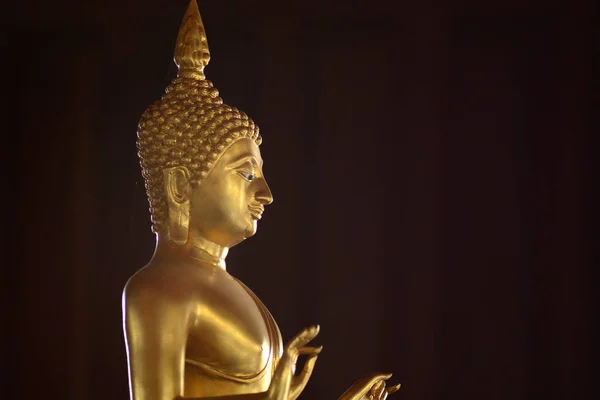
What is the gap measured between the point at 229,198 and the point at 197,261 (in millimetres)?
190

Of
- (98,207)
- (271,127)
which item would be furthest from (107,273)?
(271,127)

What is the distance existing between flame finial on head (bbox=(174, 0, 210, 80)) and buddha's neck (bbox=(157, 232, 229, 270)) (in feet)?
1.50

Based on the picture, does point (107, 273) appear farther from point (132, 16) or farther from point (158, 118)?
point (158, 118)

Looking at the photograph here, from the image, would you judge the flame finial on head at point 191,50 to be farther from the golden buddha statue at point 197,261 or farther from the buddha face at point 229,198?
the buddha face at point 229,198

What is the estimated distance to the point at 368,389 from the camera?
3.22 meters

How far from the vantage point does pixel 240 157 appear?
3.38 m

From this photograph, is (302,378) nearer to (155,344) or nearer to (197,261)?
(155,344)

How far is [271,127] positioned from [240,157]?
1764 millimetres

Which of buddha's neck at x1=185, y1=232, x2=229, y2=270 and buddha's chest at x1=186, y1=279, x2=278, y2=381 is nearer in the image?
buddha's chest at x1=186, y1=279, x2=278, y2=381

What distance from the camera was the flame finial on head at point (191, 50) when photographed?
136 inches

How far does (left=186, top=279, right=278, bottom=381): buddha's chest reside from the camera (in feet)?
10.5

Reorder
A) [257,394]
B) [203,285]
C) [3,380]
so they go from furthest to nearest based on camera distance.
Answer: [3,380] < [203,285] < [257,394]

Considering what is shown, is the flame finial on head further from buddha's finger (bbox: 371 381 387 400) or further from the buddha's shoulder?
buddha's finger (bbox: 371 381 387 400)

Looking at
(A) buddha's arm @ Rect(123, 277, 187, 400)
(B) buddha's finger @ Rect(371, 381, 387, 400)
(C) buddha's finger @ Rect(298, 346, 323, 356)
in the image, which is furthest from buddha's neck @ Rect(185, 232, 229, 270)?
(B) buddha's finger @ Rect(371, 381, 387, 400)
